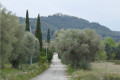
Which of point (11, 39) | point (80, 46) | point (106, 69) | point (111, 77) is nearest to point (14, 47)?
point (11, 39)

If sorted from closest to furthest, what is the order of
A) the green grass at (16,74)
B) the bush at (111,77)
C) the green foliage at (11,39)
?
1. the green grass at (16,74)
2. the green foliage at (11,39)
3. the bush at (111,77)

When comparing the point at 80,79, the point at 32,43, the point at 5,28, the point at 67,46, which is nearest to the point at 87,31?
the point at 67,46

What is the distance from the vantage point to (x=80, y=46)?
49.7m

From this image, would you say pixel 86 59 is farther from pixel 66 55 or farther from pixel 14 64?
pixel 14 64

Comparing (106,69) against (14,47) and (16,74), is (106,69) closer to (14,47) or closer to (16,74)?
(14,47)

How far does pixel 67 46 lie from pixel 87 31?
5.10 meters

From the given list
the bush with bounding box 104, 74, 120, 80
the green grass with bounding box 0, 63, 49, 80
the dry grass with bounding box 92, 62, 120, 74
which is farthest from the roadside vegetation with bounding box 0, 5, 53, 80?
the dry grass with bounding box 92, 62, 120, 74

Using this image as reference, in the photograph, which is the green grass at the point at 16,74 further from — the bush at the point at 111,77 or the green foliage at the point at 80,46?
the green foliage at the point at 80,46

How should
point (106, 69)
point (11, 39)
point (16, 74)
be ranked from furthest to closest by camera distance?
point (106, 69) → point (16, 74) → point (11, 39)

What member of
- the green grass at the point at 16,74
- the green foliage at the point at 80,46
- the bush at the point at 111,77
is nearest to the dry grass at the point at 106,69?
the green foliage at the point at 80,46

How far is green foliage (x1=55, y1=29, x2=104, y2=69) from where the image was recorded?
1953 inches

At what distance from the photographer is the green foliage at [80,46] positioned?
4961cm

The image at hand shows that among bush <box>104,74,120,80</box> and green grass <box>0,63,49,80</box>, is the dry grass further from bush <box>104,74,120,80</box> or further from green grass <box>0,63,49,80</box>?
green grass <box>0,63,49,80</box>

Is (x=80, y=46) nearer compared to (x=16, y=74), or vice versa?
(x=16, y=74)
